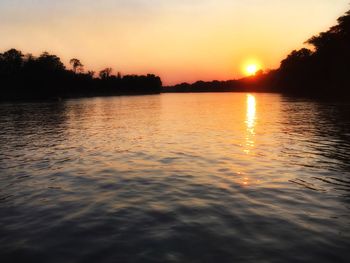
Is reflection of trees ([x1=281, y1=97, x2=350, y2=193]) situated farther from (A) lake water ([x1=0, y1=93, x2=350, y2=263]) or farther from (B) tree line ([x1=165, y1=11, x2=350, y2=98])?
(B) tree line ([x1=165, y1=11, x2=350, y2=98])

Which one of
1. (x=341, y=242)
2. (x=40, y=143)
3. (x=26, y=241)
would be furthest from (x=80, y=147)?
(x=341, y=242)

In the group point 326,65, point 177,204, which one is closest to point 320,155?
point 177,204

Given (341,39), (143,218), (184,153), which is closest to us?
(143,218)

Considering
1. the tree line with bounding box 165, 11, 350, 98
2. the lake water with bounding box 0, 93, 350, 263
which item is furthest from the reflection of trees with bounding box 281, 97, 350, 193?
the tree line with bounding box 165, 11, 350, 98

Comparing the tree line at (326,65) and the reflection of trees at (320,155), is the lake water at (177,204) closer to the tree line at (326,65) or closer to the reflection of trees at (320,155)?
the reflection of trees at (320,155)

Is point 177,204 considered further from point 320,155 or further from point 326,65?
point 326,65

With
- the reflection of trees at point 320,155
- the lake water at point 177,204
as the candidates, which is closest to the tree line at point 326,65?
the reflection of trees at point 320,155

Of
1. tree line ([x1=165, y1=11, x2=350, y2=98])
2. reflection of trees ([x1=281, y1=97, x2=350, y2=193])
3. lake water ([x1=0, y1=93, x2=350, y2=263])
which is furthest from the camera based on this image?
tree line ([x1=165, y1=11, x2=350, y2=98])

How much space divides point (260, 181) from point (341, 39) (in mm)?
129540

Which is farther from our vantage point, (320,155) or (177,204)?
(320,155)

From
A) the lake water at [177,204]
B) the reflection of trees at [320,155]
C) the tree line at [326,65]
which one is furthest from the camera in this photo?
the tree line at [326,65]

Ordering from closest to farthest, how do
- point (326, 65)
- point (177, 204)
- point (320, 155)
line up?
point (177, 204) < point (320, 155) < point (326, 65)

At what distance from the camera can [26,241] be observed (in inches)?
409

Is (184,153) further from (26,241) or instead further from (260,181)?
(26,241)
